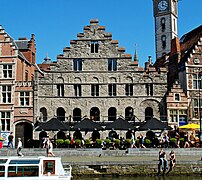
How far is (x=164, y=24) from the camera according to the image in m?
86.9

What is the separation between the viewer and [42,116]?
44031mm

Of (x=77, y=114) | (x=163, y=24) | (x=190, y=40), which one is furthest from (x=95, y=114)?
(x=163, y=24)

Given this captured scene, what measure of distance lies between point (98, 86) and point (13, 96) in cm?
908

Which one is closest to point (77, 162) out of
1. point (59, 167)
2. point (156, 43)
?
point (59, 167)

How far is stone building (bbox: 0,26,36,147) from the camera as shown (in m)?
43.3

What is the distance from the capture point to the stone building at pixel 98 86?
44094 mm

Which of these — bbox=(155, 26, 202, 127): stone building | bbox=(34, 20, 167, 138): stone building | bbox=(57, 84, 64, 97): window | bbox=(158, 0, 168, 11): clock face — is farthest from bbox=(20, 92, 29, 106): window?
bbox=(158, 0, 168, 11): clock face

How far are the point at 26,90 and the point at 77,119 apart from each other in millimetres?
6264

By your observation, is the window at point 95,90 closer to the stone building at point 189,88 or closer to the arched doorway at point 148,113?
the arched doorway at point 148,113

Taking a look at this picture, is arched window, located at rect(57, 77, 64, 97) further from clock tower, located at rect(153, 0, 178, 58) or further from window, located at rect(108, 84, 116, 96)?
clock tower, located at rect(153, 0, 178, 58)

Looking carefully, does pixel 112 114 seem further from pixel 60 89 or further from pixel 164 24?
pixel 164 24

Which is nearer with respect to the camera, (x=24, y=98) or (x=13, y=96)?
(x=13, y=96)

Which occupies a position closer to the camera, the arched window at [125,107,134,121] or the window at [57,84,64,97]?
the arched window at [125,107,134,121]

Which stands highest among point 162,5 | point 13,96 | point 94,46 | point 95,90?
point 162,5
